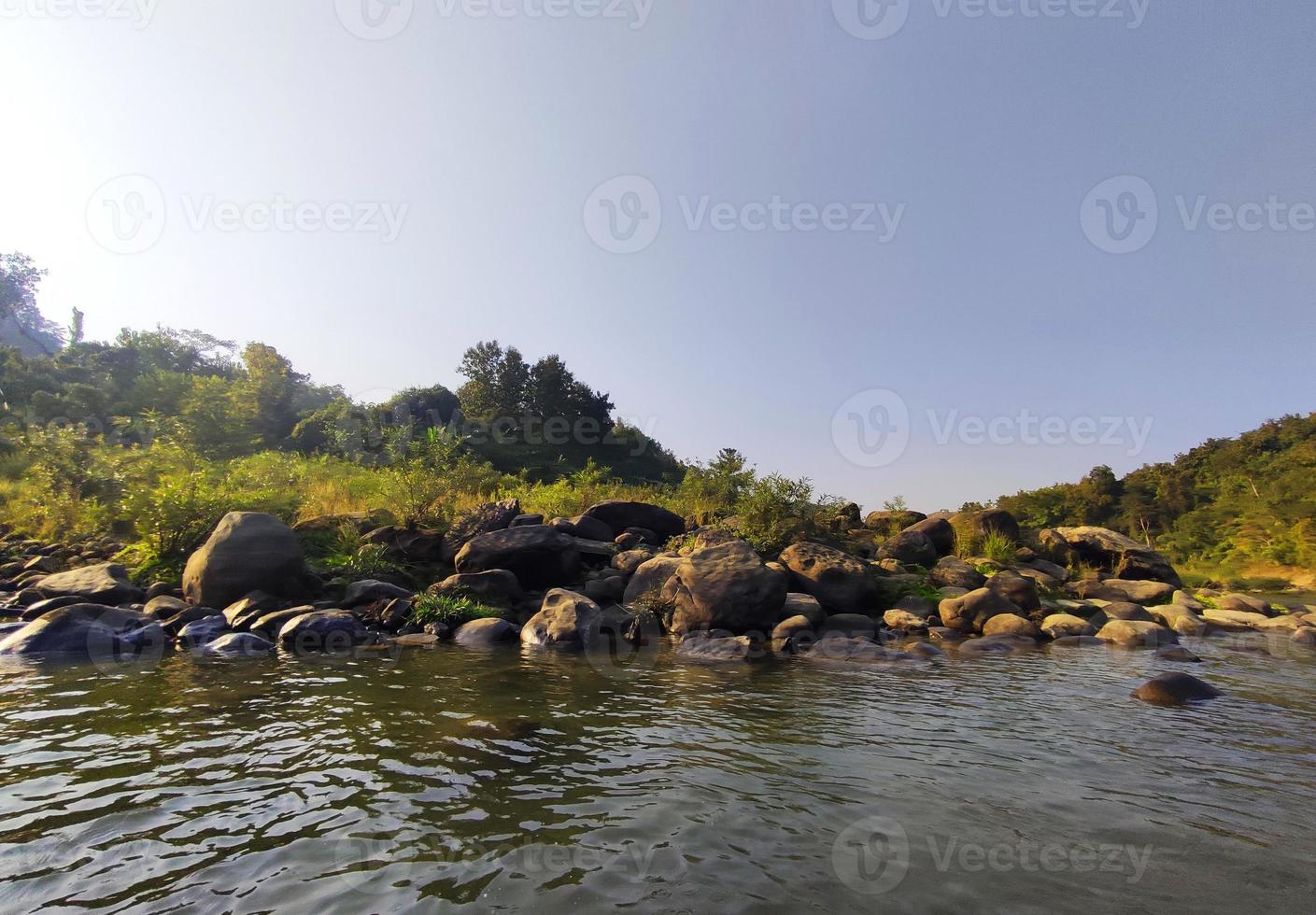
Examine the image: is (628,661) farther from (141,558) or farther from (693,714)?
(141,558)

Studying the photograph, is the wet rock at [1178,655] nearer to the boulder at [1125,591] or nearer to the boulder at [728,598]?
the boulder at [1125,591]

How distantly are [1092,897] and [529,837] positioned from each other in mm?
2950

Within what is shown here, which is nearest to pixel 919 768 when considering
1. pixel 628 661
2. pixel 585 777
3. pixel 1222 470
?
pixel 585 777

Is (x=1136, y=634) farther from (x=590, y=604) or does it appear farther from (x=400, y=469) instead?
(x=400, y=469)

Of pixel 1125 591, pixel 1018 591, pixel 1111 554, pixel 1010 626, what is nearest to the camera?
pixel 1010 626

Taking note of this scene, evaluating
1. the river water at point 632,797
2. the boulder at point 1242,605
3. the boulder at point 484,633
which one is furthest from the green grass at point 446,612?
the boulder at point 1242,605

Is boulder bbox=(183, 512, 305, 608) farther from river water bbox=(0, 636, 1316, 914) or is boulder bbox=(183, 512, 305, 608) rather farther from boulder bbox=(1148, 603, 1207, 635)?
boulder bbox=(1148, 603, 1207, 635)

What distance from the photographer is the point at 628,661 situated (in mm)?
8664

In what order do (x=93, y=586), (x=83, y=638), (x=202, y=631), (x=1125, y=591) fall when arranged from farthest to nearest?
(x=1125, y=591) → (x=93, y=586) → (x=202, y=631) → (x=83, y=638)

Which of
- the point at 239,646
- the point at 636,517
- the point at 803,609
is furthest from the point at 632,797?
the point at 636,517

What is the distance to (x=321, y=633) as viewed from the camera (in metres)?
9.27

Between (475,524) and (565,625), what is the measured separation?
4.87 metres

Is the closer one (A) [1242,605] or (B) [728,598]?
(B) [728,598]

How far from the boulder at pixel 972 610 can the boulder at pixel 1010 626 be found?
0.69 ft
